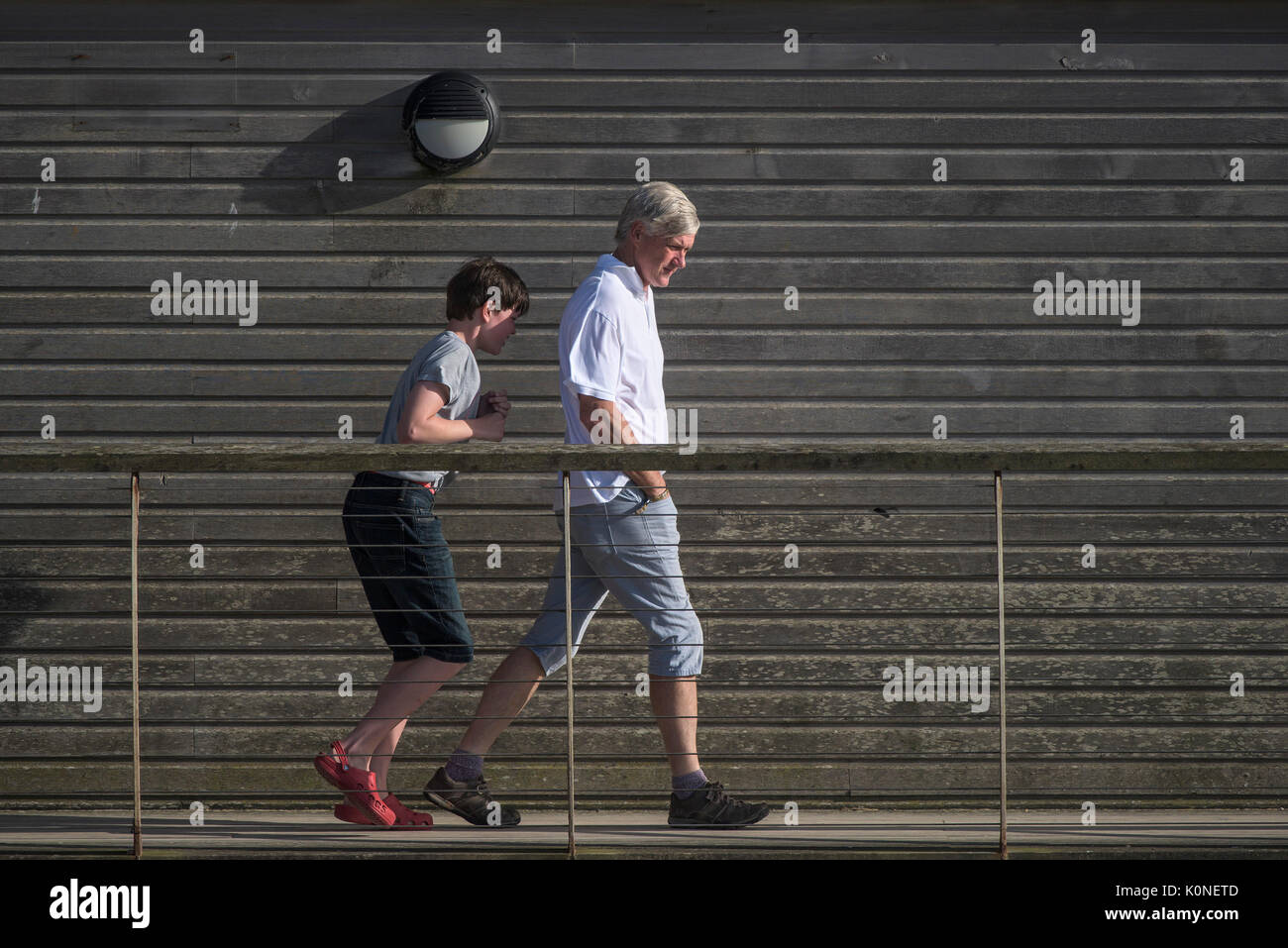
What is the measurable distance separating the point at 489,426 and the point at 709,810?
1.39 metres

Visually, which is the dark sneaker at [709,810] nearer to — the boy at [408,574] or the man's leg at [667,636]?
the man's leg at [667,636]

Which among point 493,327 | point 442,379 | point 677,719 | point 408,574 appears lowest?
point 677,719

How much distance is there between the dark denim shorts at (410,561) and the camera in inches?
152

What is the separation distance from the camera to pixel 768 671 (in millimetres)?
5254

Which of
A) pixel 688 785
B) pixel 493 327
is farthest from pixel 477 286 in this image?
pixel 688 785

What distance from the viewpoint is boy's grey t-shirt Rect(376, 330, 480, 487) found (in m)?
3.87

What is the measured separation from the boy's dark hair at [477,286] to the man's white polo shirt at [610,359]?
307 mm

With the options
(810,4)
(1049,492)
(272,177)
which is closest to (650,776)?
(1049,492)

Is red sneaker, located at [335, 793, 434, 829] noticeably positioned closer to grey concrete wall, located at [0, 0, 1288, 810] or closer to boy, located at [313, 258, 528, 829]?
boy, located at [313, 258, 528, 829]

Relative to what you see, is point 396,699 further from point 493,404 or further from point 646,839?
point 493,404

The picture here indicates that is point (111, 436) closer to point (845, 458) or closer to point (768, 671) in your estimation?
point (768, 671)

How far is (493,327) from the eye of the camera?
4.09 metres

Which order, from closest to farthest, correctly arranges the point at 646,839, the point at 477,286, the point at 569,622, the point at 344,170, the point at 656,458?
the point at 656,458, the point at 569,622, the point at 646,839, the point at 477,286, the point at 344,170
